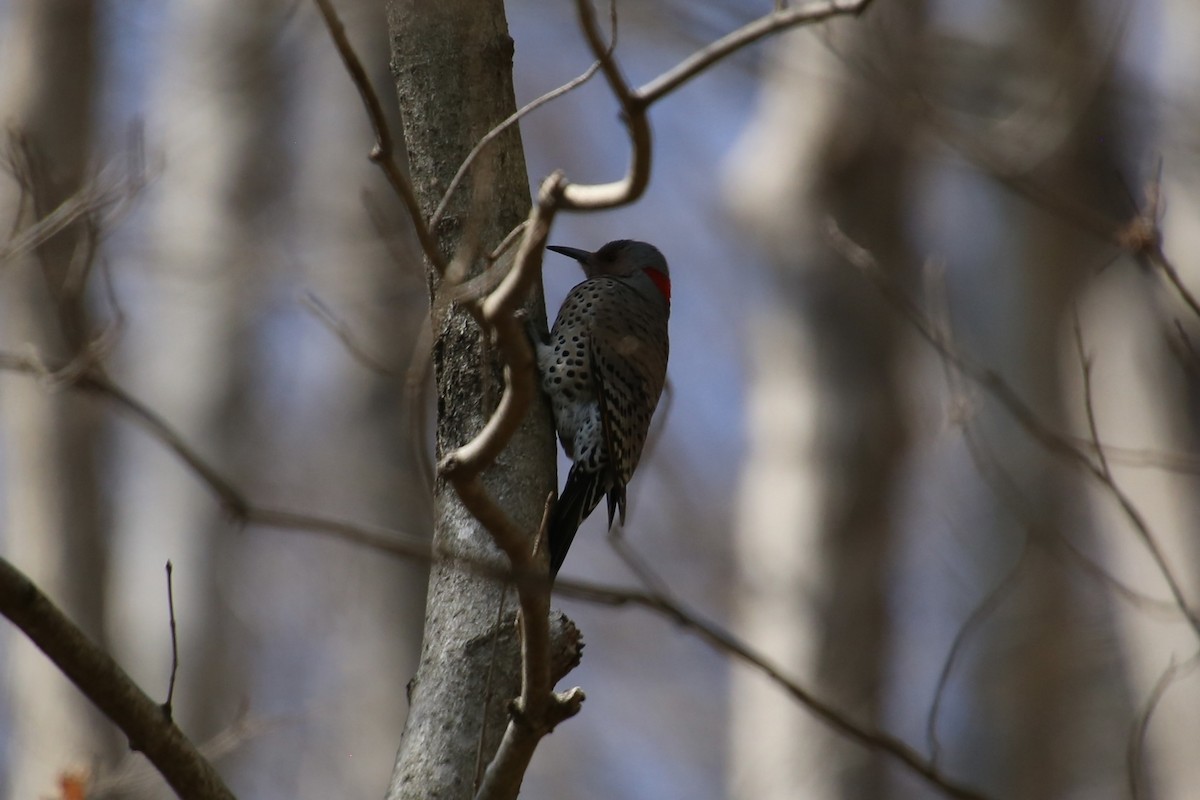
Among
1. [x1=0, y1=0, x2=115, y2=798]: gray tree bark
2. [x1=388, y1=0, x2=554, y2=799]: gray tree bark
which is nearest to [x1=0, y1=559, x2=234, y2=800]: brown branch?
[x1=388, y1=0, x2=554, y2=799]: gray tree bark

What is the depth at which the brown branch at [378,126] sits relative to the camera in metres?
2.03

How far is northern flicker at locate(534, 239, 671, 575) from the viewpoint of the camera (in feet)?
14.5

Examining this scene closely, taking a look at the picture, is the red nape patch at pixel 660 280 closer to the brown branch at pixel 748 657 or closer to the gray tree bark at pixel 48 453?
the brown branch at pixel 748 657

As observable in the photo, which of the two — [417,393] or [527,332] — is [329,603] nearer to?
[527,332]

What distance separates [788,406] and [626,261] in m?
2.43

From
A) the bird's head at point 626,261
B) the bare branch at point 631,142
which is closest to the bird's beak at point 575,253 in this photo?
the bird's head at point 626,261

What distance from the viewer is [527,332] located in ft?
14.5

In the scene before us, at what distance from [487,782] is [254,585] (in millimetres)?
9153

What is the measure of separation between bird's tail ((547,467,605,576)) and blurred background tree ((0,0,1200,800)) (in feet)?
6.29

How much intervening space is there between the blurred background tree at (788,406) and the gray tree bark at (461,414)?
2.22 m

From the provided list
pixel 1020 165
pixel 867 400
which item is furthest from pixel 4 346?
pixel 1020 165

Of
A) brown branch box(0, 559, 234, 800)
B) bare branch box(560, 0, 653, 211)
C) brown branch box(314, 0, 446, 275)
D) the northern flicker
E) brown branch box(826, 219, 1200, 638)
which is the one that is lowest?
brown branch box(0, 559, 234, 800)

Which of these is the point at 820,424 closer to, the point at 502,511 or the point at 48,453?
the point at 48,453

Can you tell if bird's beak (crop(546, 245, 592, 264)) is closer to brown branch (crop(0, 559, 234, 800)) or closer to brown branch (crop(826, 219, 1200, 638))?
brown branch (crop(826, 219, 1200, 638))
